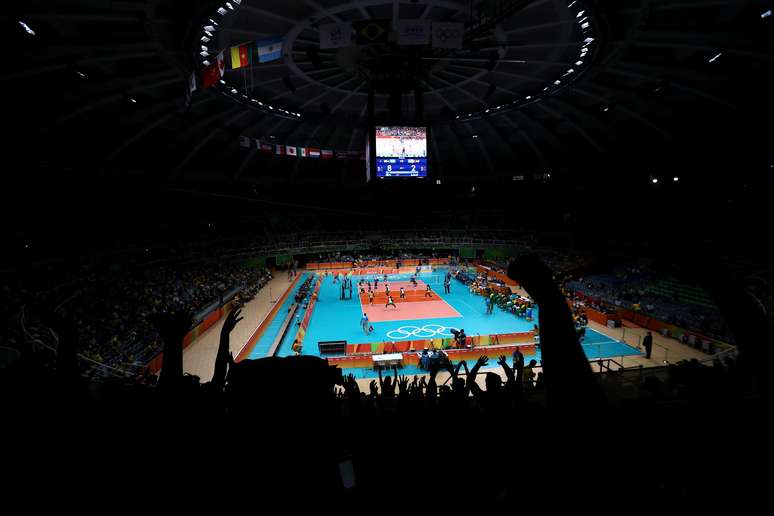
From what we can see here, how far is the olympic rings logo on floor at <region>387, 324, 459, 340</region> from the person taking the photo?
76.4ft

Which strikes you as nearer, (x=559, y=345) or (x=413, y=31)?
(x=559, y=345)

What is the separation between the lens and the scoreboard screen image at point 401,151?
→ 18.4 meters

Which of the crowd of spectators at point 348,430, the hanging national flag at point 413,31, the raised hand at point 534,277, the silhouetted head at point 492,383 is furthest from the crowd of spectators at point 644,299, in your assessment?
the raised hand at point 534,277

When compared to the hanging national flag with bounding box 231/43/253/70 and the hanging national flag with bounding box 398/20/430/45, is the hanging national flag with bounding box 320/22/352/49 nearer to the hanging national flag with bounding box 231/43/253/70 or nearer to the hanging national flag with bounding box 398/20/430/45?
the hanging national flag with bounding box 398/20/430/45

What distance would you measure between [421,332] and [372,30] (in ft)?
56.0

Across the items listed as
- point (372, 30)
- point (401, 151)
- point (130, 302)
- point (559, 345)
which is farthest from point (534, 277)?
point (130, 302)

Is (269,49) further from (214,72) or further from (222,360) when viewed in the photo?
(222,360)

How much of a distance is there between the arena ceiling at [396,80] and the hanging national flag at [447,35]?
37.0 inches

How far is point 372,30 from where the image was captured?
48.0 ft

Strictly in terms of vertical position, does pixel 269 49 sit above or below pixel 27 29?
below

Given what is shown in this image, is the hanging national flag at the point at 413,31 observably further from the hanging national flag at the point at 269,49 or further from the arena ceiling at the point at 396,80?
the hanging national flag at the point at 269,49

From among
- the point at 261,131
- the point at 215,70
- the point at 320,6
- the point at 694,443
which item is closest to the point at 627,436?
the point at 694,443

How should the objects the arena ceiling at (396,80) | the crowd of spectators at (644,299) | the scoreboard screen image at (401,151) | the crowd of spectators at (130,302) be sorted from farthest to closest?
the crowd of spectators at (644,299)
the scoreboard screen image at (401,151)
the crowd of spectators at (130,302)
the arena ceiling at (396,80)

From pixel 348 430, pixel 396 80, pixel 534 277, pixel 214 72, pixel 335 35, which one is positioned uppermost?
pixel 396 80
